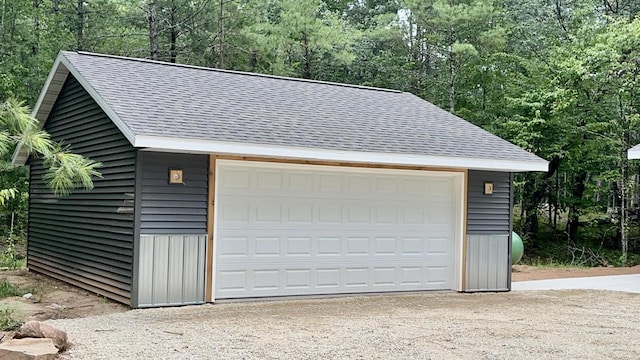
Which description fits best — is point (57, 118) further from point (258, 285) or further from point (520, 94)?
point (520, 94)

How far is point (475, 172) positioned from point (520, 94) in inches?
395

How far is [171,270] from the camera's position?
7.84m

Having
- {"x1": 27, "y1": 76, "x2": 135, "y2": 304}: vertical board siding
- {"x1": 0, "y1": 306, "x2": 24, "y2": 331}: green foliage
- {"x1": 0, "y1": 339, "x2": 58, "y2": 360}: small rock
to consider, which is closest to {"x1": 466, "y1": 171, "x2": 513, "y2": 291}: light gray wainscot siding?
{"x1": 27, "y1": 76, "x2": 135, "y2": 304}: vertical board siding

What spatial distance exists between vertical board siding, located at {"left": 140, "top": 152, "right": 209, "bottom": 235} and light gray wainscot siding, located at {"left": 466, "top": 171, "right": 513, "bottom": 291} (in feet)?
13.3

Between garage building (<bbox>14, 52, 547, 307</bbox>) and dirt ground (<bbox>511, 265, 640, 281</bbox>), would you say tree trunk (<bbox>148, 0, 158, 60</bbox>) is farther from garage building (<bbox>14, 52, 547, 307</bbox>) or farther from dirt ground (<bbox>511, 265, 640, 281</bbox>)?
dirt ground (<bbox>511, 265, 640, 281</bbox>)

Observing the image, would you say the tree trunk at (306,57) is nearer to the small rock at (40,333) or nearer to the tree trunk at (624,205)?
the tree trunk at (624,205)

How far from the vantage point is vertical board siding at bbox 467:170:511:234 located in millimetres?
9961

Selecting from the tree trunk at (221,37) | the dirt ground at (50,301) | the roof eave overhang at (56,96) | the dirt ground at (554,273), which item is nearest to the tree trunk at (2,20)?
the tree trunk at (221,37)

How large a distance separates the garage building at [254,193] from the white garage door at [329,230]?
19mm

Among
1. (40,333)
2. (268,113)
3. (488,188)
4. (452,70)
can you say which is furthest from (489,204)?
(452,70)

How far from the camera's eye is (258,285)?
28.1 feet

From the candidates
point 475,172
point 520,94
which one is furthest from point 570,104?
point 475,172

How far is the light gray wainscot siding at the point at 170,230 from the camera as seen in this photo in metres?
7.63

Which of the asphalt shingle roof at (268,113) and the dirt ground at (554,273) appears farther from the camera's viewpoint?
the dirt ground at (554,273)
